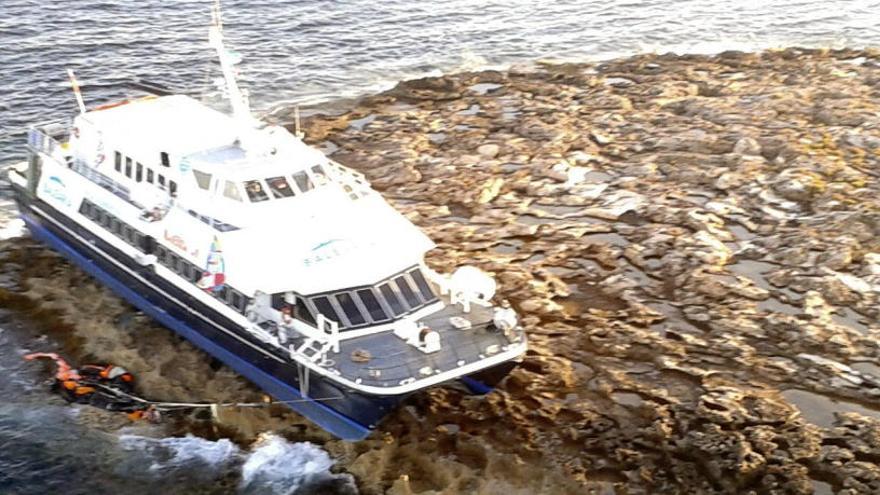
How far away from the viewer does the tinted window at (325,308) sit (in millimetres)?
19328

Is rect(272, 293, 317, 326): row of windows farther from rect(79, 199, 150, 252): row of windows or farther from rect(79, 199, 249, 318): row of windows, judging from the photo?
rect(79, 199, 150, 252): row of windows

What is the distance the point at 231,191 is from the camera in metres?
21.1

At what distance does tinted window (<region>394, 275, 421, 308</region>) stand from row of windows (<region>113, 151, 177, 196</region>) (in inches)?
272

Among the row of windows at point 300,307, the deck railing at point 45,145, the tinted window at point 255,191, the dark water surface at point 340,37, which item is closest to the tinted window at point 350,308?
the row of windows at point 300,307

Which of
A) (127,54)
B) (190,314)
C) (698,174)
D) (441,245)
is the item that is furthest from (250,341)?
(127,54)

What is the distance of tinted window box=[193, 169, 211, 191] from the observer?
2146 cm

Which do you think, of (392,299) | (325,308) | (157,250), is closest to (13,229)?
(157,250)

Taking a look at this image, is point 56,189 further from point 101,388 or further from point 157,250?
point 101,388

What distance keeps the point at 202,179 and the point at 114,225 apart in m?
3.97

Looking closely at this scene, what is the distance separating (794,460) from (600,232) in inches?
450

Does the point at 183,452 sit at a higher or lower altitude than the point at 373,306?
lower

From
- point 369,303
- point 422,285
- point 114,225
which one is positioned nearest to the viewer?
point 369,303

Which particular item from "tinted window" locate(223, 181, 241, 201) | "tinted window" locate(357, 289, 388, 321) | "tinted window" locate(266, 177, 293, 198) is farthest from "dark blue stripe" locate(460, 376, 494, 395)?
"tinted window" locate(223, 181, 241, 201)

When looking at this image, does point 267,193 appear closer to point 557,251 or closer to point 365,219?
point 365,219
